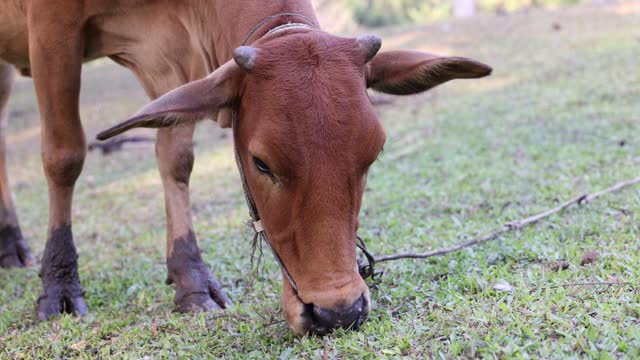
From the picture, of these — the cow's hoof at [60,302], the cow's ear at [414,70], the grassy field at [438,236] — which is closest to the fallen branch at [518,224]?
the grassy field at [438,236]

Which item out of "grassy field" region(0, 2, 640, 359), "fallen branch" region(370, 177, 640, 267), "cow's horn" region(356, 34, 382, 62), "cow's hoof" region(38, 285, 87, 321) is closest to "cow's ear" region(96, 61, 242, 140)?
"cow's horn" region(356, 34, 382, 62)

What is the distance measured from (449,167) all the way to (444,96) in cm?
399

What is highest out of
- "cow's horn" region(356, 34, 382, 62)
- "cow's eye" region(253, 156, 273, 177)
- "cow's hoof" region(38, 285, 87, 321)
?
"cow's horn" region(356, 34, 382, 62)

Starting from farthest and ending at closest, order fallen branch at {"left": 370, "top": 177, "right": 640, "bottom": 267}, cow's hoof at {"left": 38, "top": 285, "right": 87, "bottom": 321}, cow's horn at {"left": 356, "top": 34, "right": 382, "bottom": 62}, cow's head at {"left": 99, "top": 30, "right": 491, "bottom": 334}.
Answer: cow's hoof at {"left": 38, "top": 285, "right": 87, "bottom": 321} → fallen branch at {"left": 370, "top": 177, "right": 640, "bottom": 267} → cow's horn at {"left": 356, "top": 34, "right": 382, "bottom": 62} → cow's head at {"left": 99, "top": 30, "right": 491, "bottom": 334}

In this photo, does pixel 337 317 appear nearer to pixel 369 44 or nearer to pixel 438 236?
pixel 369 44

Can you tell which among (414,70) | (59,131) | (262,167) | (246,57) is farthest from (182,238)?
(414,70)

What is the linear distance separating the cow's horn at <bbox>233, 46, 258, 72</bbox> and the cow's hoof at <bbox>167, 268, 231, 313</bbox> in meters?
1.37

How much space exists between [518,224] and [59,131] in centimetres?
253

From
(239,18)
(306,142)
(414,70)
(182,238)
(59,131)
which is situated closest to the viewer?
(306,142)

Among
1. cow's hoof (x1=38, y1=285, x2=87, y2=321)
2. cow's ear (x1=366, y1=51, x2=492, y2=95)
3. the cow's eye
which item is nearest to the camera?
the cow's eye

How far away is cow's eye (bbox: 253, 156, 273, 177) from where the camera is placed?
9.51 feet

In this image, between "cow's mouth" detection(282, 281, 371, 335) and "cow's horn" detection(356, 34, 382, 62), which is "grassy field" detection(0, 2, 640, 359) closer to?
"cow's mouth" detection(282, 281, 371, 335)

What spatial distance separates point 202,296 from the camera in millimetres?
3945

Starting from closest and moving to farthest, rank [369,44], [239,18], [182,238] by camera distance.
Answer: [369,44], [239,18], [182,238]
